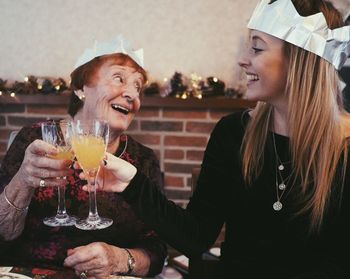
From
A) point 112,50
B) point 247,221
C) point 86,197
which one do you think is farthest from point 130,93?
point 247,221

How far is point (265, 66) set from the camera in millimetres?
1307

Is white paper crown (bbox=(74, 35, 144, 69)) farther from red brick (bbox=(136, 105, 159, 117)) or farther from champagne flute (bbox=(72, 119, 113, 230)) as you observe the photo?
red brick (bbox=(136, 105, 159, 117))

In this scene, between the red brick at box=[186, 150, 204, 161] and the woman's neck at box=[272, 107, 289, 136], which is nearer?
the woman's neck at box=[272, 107, 289, 136]

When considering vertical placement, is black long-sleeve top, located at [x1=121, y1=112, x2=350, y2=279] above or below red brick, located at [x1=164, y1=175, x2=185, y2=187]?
above

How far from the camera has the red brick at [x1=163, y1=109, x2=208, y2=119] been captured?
2.46 m

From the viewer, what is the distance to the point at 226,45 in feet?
7.96

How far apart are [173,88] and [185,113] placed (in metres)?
→ 0.17

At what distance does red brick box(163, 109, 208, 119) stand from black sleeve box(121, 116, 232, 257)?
0.92 meters

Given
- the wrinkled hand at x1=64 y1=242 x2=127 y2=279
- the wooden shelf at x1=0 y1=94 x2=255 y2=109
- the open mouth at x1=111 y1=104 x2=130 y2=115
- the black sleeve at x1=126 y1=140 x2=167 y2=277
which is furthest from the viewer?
the wooden shelf at x1=0 y1=94 x2=255 y2=109

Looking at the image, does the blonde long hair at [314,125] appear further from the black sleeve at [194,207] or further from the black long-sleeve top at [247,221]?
the black sleeve at [194,207]

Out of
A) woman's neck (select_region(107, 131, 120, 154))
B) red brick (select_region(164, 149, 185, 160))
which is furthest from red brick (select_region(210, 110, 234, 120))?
woman's neck (select_region(107, 131, 120, 154))

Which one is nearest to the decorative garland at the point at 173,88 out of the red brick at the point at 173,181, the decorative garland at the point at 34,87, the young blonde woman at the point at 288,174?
the decorative garland at the point at 34,87

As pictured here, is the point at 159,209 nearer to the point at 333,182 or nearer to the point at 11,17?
the point at 333,182

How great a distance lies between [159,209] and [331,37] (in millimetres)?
742
